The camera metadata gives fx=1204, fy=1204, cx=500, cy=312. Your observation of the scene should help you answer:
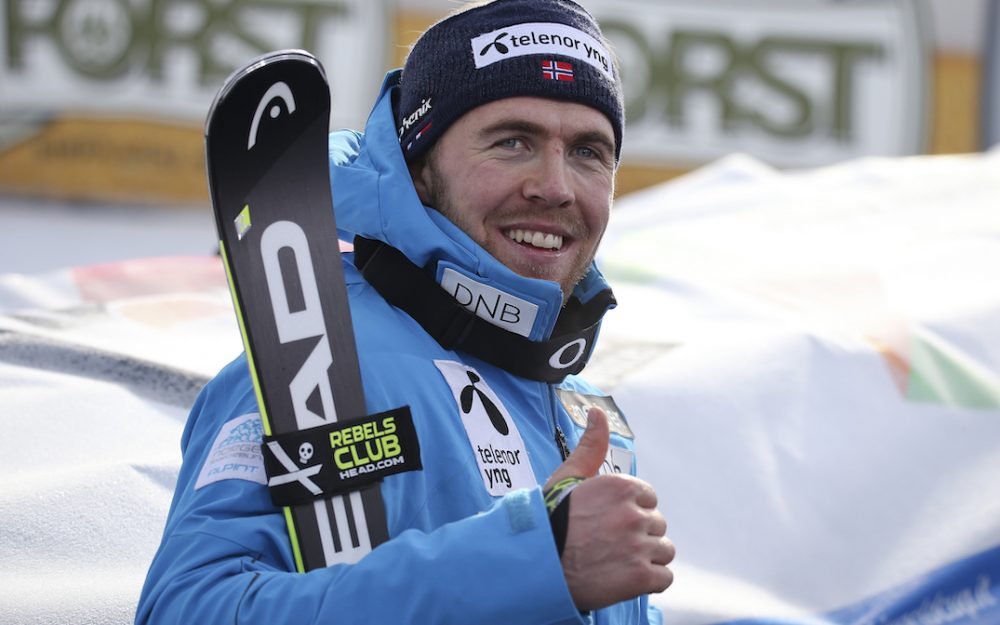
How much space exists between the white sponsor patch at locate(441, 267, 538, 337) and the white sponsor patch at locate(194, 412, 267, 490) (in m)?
0.37

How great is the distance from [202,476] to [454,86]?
764 mm

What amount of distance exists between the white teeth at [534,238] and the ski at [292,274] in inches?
11.0

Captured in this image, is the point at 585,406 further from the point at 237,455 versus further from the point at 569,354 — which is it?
the point at 237,455

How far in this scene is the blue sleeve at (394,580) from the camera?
1.33 m

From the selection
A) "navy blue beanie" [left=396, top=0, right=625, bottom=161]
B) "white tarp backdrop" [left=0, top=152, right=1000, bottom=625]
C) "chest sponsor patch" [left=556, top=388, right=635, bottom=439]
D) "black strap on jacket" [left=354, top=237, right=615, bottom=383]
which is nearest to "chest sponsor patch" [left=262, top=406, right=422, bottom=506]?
"black strap on jacket" [left=354, top=237, right=615, bottom=383]

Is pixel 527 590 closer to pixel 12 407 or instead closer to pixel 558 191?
pixel 558 191

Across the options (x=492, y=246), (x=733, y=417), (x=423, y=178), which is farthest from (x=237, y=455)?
(x=733, y=417)

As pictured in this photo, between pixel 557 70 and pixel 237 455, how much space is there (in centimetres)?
82

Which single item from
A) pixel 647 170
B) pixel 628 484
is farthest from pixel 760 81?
pixel 628 484

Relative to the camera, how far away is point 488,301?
177 centimetres

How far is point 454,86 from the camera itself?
1909 millimetres

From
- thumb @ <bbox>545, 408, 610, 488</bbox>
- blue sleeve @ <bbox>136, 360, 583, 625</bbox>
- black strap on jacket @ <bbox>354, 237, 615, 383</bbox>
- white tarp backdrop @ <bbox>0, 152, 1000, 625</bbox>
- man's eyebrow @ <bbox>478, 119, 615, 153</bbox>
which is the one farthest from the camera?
white tarp backdrop @ <bbox>0, 152, 1000, 625</bbox>

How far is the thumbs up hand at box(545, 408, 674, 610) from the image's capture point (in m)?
1.33

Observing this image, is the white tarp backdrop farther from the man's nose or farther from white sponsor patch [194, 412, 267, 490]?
the man's nose
